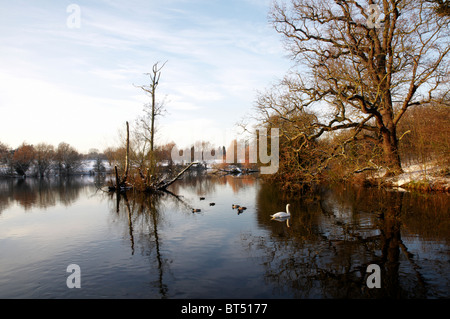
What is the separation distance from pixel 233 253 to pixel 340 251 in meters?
2.75

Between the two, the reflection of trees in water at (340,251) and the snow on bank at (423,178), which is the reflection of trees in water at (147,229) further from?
the snow on bank at (423,178)

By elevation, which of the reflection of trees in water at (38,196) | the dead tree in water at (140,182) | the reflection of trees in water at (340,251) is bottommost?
the reflection of trees in water at (38,196)

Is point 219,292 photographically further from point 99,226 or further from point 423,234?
A: point 99,226

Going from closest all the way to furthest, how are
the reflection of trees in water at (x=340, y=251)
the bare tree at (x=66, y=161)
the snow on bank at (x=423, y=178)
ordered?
the reflection of trees in water at (x=340, y=251) → the snow on bank at (x=423, y=178) → the bare tree at (x=66, y=161)

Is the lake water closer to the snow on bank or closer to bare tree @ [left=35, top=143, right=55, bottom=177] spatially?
the snow on bank

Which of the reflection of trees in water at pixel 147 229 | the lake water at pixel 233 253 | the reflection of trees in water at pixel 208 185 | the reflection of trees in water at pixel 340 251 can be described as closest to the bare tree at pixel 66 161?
the reflection of trees in water at pixel 208 185

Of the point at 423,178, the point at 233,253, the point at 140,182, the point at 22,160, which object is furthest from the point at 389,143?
the point at 22,160

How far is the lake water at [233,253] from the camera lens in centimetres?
581

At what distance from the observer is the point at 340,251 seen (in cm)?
773

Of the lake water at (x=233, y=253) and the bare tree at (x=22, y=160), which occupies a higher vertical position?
the bare tree at (x=22, y=160)

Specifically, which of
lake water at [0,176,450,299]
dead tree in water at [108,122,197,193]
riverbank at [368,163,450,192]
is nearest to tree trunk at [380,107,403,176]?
riverbank at [368,163,450,192]

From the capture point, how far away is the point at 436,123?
19391mm

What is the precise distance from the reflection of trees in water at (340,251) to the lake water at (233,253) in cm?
2

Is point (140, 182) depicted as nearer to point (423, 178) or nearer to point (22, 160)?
point (423, 178)
